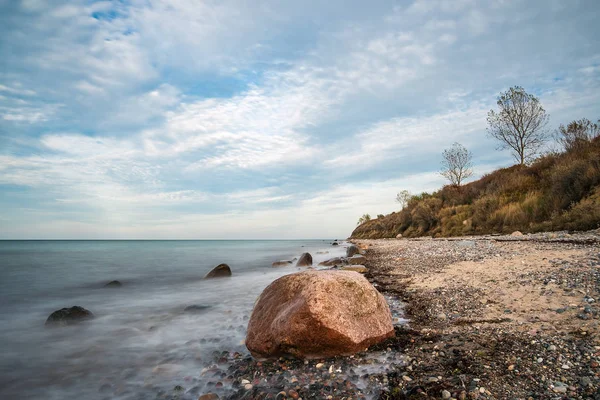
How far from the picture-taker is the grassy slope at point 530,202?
13.4 metres

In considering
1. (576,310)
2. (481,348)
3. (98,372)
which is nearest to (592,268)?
(576,310)

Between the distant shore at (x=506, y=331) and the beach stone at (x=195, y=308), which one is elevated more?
the distant shore at (x=506, y=331)

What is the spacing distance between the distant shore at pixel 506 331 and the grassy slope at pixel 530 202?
298 inches

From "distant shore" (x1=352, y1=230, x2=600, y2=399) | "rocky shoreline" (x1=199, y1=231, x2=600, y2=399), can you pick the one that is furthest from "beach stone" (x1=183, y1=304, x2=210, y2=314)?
"distant shore" (x1=352, y1=230, x2=600, y2=399)

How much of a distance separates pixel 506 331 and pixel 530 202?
16.8 metres

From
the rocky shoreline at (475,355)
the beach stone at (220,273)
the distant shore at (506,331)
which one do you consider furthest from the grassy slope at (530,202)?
the beach stone at (220,273)

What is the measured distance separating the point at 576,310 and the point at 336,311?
316 centimetres

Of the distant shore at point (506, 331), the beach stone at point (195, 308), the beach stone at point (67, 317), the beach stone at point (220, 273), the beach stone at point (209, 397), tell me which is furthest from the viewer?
the beach stone at point (220, 273)

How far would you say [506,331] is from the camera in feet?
12.5

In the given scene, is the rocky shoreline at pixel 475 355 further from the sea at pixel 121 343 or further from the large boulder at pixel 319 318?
the sea at pixel 121 343

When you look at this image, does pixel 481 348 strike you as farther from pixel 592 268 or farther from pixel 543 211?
pixel 543 211

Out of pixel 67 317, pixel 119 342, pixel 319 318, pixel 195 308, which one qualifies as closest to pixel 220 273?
pixel 195 308

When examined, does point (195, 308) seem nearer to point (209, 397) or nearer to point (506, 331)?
point (209, 397)

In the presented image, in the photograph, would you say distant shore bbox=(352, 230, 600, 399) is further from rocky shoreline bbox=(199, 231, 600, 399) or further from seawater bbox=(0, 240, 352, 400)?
seawater bbox=(0, 240, 352, 400)
